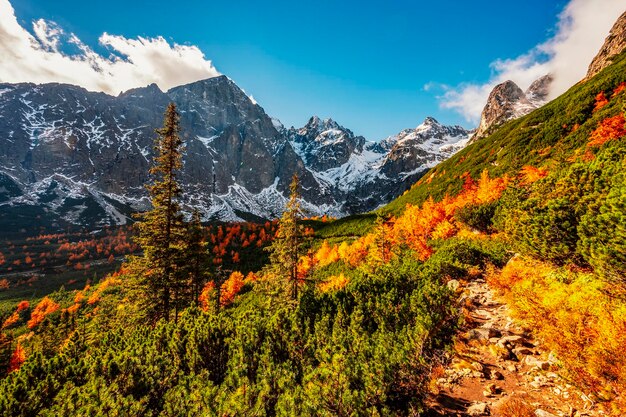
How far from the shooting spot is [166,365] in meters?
10.6

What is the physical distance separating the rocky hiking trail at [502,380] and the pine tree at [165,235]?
60.8ft

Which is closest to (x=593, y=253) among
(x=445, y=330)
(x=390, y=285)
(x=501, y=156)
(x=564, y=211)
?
(x=564, y=211)

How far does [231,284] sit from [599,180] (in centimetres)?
7411

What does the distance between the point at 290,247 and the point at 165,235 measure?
10187mm

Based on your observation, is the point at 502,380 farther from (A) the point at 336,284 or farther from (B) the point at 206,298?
(B) the point at 206,298

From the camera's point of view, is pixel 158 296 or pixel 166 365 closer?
pixel 166 365

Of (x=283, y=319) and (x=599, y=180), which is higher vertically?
(x=599, y=180)

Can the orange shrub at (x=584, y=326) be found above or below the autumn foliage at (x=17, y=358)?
above

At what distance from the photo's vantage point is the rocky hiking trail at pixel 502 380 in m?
7.08

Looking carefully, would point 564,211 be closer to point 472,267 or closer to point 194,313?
point 472,267

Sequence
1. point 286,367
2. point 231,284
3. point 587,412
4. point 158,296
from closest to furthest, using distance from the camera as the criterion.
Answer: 1. point 587,412
2. point 286,367
3. point 158,296
4. point 231,284

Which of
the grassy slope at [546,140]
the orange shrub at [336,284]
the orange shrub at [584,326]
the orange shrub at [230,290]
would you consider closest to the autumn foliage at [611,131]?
the grassy slope at [546,140]

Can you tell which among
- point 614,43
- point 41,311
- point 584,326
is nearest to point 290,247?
point 584,326

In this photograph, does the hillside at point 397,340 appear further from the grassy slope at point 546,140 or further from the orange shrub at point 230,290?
the orange shrub at point 230,290
